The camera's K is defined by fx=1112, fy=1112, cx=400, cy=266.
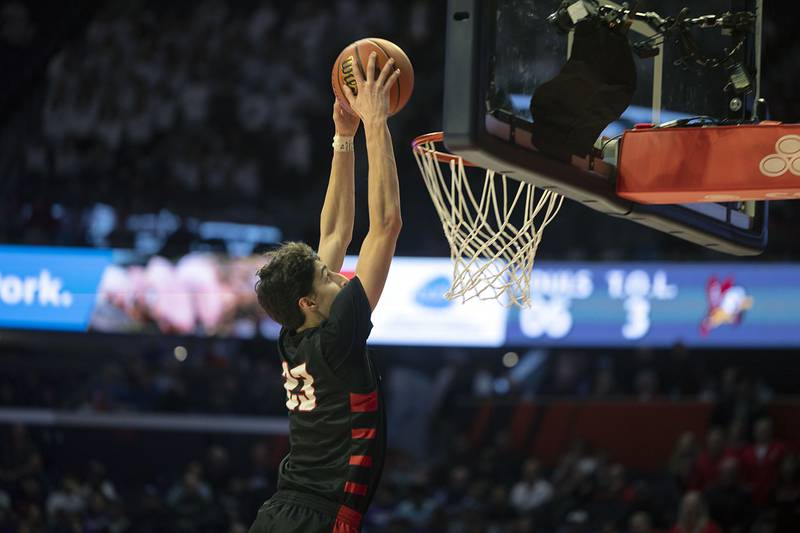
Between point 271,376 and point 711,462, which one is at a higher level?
point 271,376

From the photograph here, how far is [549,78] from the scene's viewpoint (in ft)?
11.9

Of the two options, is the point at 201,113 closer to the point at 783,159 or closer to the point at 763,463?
the point at 763,463

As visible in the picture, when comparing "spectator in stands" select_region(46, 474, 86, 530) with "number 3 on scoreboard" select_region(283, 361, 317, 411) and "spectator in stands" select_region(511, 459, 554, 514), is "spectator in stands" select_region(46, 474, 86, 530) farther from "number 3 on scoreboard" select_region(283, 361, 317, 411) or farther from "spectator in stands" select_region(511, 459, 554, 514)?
"number 3 on scoreboard" select_region(283, 361, 317, 411)

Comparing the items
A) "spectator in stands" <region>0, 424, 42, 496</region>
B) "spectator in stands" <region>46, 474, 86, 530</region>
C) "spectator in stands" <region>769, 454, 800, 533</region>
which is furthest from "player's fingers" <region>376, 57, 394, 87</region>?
"spectator in stands" <region>0, 424, 42, 496</region>

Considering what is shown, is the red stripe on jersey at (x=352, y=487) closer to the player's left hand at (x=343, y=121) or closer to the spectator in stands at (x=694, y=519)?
the player's left hand at (x=343, y=121)

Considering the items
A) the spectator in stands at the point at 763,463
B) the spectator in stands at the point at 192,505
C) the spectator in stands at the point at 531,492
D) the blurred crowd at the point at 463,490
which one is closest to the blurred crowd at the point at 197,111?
the blurred crowd at the point at 463,490

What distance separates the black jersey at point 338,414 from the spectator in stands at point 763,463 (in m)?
6.32

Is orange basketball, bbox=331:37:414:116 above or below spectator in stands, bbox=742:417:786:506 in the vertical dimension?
above

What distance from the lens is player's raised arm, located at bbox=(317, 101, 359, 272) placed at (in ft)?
12.0

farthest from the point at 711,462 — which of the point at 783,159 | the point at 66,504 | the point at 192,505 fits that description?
the point at 66,504

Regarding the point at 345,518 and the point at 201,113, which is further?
the point at 201,113

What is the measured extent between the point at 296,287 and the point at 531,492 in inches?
282

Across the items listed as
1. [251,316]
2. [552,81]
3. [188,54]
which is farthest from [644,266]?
[552,81]

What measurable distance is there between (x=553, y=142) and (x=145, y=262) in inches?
358
